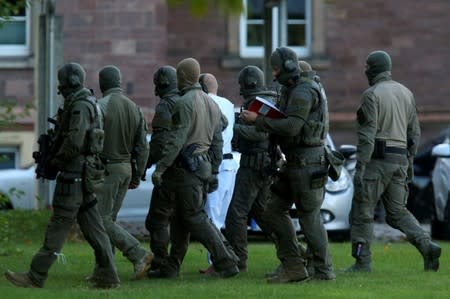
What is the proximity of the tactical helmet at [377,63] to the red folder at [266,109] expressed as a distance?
5.23ft

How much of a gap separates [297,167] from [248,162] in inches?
50.3

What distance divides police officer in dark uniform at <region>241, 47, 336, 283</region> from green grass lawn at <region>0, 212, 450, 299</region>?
0.78 ft

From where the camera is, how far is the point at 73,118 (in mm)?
12930

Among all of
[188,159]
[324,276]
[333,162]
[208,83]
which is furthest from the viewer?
[208,83]

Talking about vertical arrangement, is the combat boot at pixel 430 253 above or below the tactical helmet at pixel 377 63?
below

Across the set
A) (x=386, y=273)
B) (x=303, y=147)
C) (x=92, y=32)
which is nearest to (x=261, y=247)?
(x=386, y=273)

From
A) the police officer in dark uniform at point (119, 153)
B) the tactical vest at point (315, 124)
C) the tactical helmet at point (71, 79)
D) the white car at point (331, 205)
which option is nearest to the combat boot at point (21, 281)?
the police officer in dark uniform at point (119, 153)

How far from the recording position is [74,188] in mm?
13047

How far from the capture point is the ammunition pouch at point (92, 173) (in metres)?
13.1

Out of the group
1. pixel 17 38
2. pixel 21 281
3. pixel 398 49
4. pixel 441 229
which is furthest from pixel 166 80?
pixel 398 49

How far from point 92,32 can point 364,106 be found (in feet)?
48.0

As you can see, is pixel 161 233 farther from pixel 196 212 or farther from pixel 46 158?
pixel 46 158

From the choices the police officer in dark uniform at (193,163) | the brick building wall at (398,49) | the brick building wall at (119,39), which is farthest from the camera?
the brick building wall at (398,49)

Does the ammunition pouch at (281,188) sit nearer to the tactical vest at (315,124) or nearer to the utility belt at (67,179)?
the tactical vest at (315,124)
